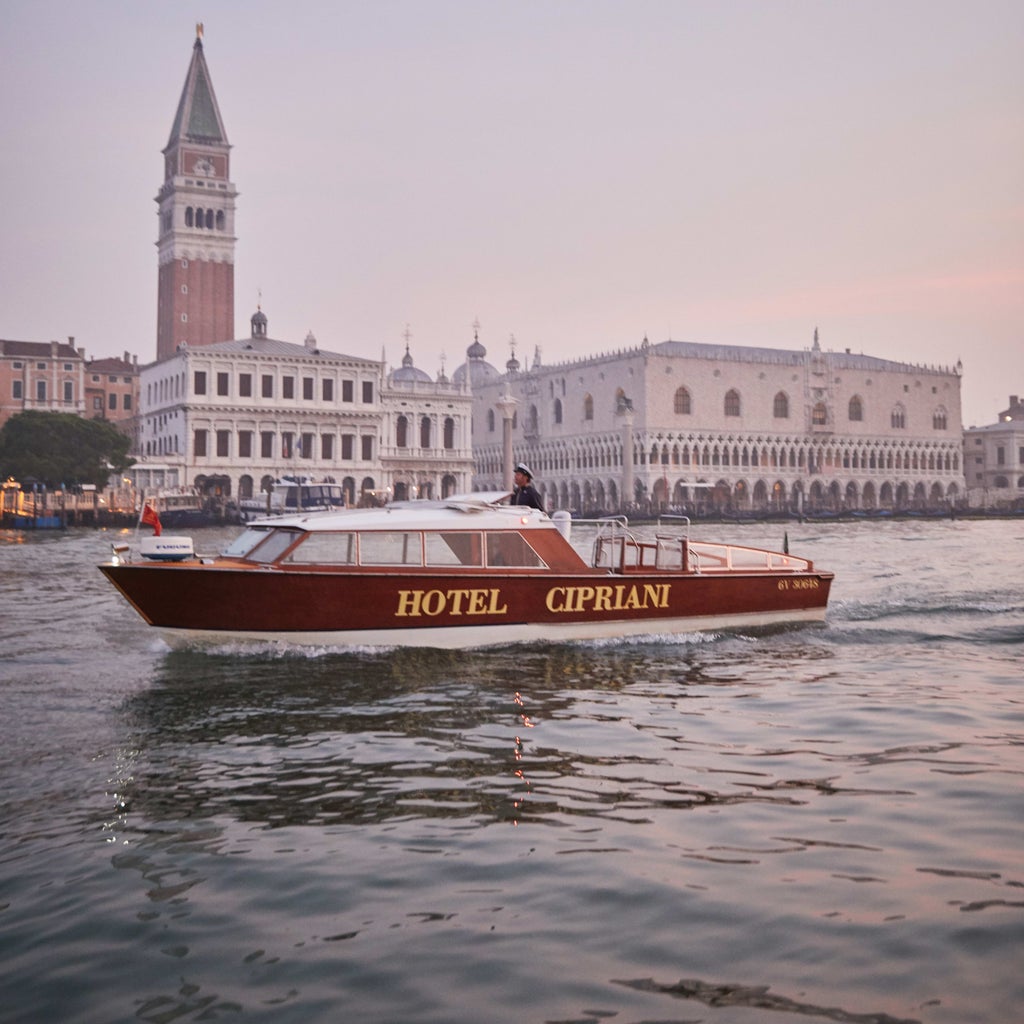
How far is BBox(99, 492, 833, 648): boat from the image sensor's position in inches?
439

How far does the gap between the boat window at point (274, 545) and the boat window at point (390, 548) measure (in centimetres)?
64

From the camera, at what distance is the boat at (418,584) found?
11.2 m

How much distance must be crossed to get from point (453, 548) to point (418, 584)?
51 cm

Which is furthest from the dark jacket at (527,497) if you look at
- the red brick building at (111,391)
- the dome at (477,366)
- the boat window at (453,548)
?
the dome at (477,366)

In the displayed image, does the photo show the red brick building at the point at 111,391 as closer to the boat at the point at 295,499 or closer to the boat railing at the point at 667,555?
the boat at the point at 295,499

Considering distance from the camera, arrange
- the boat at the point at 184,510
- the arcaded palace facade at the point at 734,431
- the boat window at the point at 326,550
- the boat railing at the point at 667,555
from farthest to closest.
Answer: the arcaded palace facade at the point at 734,431 < the boat at the point at 184,510 < the boat railing at the point at 667,555 < the boat window at the point at 326,550

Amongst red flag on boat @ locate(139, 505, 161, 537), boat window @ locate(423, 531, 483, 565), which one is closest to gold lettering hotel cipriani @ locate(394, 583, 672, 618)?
boat window @ locate(423, 531, 483, 565)

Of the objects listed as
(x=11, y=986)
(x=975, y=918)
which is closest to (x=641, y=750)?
(x=975, y=918)

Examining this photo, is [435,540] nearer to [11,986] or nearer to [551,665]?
[551,665]

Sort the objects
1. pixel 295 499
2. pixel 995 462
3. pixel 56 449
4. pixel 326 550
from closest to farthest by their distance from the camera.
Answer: pixel 326 550, pixel 295 499, pixel 56 449, pixel 995 462

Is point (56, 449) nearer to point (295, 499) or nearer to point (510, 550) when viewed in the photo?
point (295, 499)

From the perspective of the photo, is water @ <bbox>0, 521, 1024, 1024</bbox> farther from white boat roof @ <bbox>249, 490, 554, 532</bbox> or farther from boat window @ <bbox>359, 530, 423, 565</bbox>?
white boat roof @ <bbox>249, 490, 554, 532</bbox>

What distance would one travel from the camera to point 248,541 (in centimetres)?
1207

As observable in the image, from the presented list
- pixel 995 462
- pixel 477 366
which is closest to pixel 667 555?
pixel 477 366
